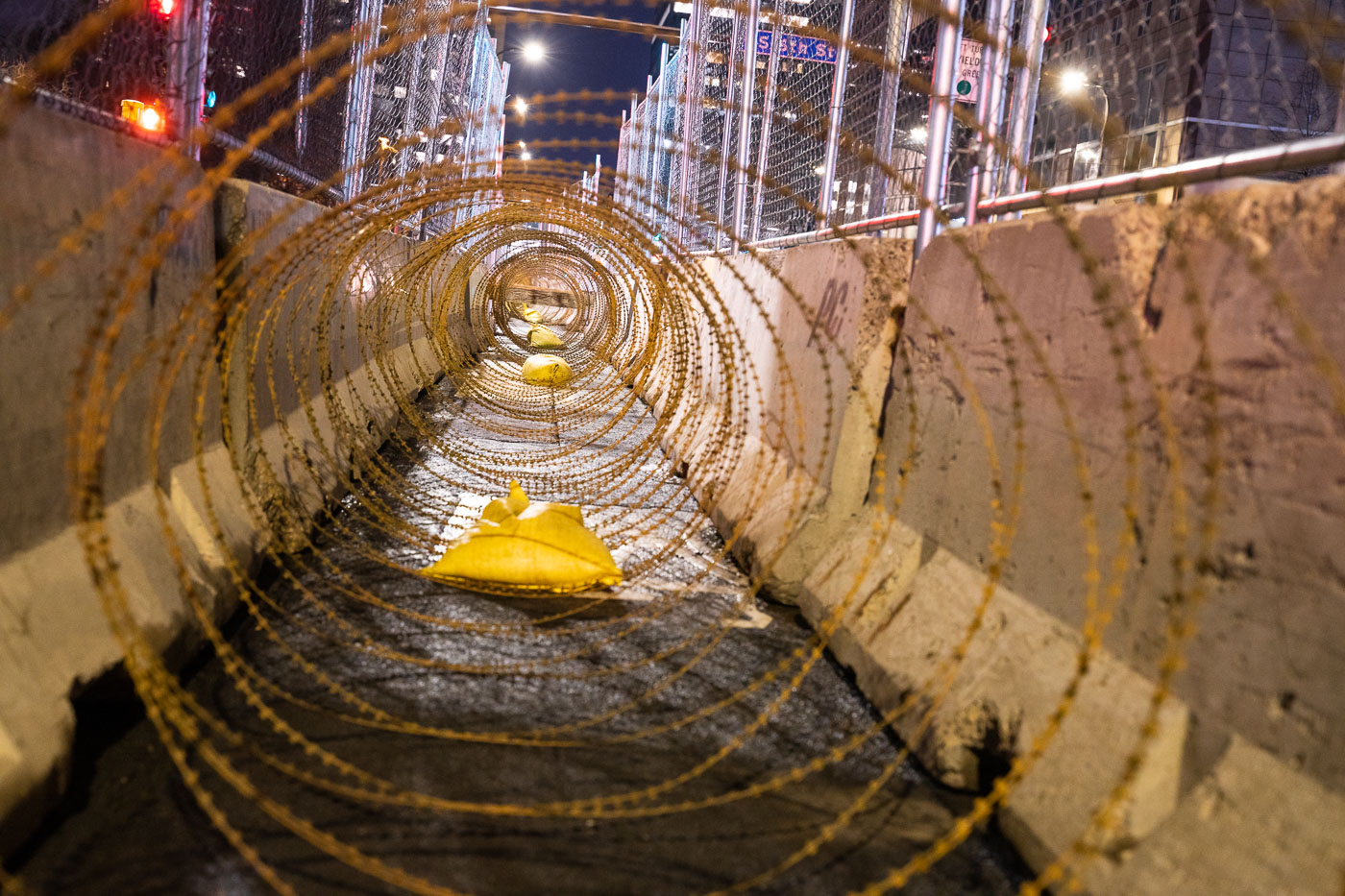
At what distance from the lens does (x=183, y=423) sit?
4609mm

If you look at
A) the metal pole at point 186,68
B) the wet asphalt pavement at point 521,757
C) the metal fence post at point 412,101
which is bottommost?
the wet asphalt pavement at point 521,757

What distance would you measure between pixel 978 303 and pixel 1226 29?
5.53 ft

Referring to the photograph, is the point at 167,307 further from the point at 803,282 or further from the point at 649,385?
the point at 649,385

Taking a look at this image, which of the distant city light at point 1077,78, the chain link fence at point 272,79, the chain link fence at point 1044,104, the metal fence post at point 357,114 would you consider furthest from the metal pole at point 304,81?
the distant city light at point 1077,78

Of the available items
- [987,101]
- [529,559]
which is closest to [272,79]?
[529,559]

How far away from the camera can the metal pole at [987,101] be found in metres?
4.62

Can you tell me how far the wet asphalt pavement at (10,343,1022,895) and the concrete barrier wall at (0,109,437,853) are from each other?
25 centimetres

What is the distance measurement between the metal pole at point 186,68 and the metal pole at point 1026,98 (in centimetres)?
359

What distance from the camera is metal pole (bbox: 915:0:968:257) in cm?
484

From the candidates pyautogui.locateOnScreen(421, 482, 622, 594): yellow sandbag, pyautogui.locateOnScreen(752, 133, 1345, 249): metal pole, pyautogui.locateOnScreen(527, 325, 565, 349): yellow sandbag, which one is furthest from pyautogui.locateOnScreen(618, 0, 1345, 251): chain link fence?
pyautogui.locateOnScreen(527, 325, 565, 349): yellow sandbag

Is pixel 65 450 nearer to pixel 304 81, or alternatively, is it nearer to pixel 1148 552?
pixel 1148 552

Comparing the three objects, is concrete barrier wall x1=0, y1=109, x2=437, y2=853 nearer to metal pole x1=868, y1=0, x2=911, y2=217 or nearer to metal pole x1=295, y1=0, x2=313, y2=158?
metal pole x1=868, y1=0, x2=911, y2=217

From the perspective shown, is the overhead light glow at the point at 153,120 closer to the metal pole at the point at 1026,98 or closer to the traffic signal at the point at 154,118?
the traffic signal at the point at 154,118

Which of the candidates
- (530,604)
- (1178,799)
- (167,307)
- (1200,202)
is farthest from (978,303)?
(167,307)
